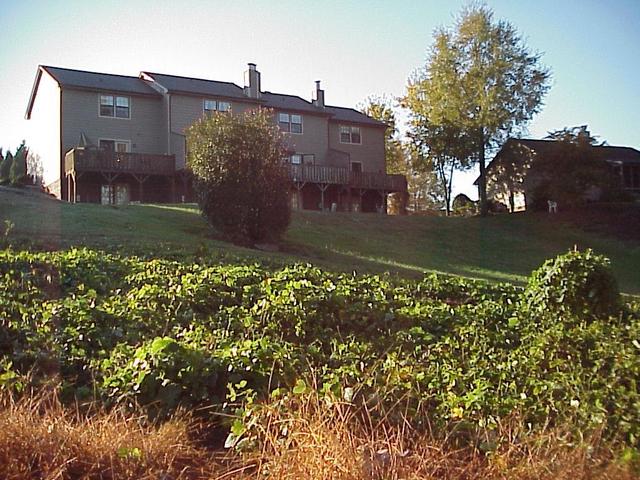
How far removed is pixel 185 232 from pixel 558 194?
66.6 ft

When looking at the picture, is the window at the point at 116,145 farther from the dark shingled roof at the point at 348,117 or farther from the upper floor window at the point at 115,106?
the dark shingled roof at the point at 348,117

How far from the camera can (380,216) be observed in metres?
27.6

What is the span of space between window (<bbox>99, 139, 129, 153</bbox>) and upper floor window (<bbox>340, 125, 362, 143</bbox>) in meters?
11.5

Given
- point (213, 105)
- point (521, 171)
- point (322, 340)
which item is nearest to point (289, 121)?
point (213, 105)

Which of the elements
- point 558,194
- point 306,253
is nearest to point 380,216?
point 558,194

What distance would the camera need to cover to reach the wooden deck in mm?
30594

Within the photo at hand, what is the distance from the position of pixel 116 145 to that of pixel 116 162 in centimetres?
242

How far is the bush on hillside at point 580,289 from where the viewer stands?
7.25 meters

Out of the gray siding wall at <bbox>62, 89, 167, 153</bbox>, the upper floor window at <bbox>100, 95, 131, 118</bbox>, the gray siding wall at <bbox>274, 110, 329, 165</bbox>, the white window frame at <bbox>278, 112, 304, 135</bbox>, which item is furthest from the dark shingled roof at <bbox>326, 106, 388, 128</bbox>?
the upper floor window at <bbox>100, 95, 131, 118</bbox>

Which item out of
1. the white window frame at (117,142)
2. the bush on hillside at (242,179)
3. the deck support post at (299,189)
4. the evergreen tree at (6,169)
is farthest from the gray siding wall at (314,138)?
the bush on hillside at (242,179)

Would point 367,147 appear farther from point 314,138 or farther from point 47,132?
point 47,132

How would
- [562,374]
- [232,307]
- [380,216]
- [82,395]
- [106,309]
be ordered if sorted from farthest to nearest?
[380,216], [232,307], [106,309], [562,374], [82,395]

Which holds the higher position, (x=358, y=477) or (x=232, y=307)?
(x=232, y=307)

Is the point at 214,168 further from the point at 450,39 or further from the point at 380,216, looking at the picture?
the point at 450,39
